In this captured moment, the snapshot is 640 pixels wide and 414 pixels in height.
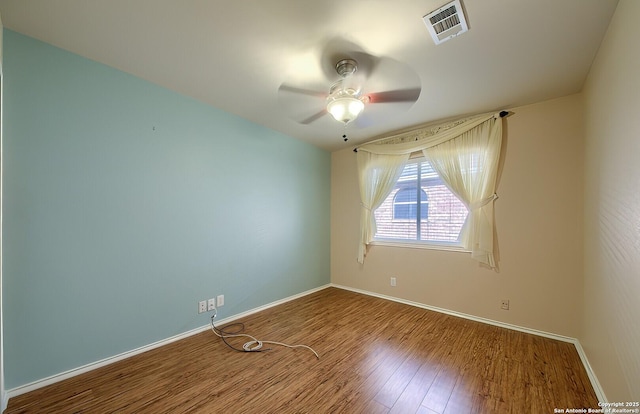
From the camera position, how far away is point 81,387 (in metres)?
1.75

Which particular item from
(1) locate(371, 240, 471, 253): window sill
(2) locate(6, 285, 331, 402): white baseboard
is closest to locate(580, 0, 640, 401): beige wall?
(1) locate(371, 240, 471, 253): window sill

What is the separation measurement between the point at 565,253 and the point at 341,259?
9.45 ft

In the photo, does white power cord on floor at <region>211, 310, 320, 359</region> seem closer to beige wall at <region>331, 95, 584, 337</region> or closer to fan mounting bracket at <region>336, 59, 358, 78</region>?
beige wall at <region>331, 95, 584, 337</region>

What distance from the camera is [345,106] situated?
1.99 m

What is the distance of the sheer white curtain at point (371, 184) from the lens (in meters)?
3.70

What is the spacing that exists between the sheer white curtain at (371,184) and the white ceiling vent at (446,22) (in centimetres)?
203

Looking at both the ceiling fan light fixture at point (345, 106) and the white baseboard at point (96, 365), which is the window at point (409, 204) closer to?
the ceiling fan light fixture at point (345, 106)

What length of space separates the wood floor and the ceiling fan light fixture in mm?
2149

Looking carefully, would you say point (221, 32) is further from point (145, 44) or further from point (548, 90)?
point (548, 90)

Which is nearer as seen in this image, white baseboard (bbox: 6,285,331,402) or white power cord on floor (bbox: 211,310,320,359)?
white baseboard (bbox: 6,285,331,402)

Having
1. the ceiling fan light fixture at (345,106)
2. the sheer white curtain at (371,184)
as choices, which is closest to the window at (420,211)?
the sheer white curtain at (371,184)

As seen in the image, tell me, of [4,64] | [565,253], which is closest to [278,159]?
[4,64]

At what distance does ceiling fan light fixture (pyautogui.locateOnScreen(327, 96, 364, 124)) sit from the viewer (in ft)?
6.45

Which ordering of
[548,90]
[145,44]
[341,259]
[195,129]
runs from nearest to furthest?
[145,44] → [548,90] → [195,129] → [341,259]
